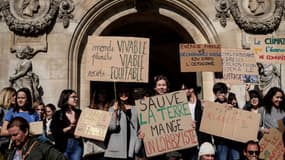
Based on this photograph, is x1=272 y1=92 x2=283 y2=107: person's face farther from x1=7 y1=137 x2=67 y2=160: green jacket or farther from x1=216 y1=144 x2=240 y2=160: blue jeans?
x1=7 y1=137 x2=67 y2=160: green jacket

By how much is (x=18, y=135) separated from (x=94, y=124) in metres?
1.88

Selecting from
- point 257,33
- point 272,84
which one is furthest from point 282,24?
point 272,84

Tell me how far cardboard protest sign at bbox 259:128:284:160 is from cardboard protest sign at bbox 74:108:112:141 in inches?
82.0

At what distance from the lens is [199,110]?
654 centimetres

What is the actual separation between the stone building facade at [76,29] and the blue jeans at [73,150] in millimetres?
3790

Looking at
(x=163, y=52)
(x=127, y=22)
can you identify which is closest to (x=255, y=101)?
(x=127, y=22)

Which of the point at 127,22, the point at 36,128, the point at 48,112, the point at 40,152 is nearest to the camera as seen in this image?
the point at 40,152

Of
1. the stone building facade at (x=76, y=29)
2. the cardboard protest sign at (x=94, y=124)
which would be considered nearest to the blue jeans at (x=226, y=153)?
the cardboard protest sign at (x=94, y=124)

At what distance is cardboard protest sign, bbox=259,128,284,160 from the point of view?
6.39 m

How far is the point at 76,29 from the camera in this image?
10.3m

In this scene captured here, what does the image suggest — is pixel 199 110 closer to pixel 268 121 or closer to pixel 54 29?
pixel 268 121

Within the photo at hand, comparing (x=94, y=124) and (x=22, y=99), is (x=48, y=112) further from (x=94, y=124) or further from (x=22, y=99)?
(x=94, y=124)

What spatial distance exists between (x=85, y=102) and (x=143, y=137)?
4.37 meters

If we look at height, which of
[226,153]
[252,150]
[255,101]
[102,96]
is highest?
[102,96]
